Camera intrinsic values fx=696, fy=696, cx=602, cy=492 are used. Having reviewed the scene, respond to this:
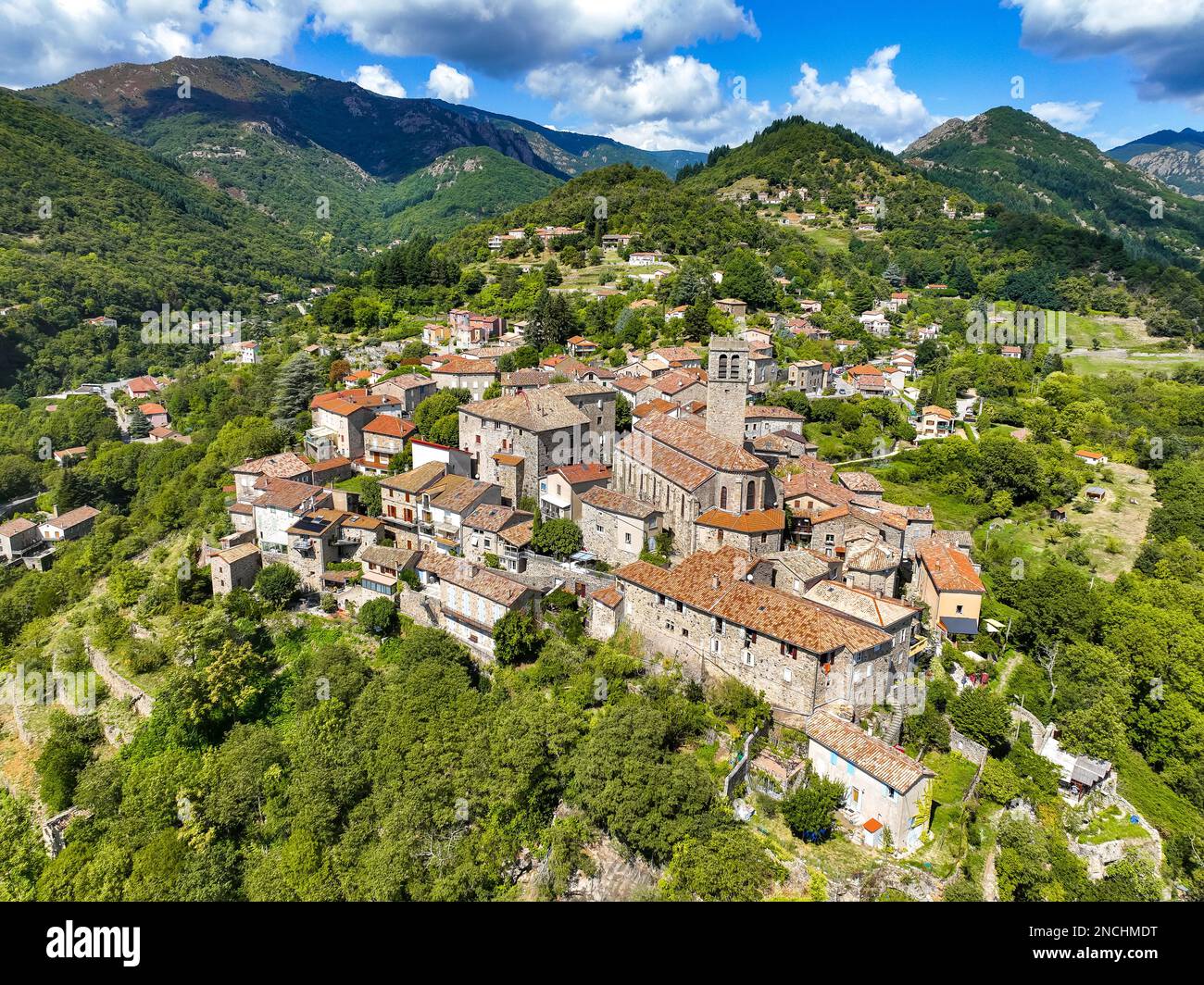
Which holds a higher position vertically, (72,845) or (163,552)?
(163,552)

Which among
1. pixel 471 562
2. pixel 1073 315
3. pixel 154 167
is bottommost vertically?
pixel 471 562

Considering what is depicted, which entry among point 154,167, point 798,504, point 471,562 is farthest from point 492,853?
point 154,167

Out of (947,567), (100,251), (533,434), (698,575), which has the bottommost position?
(947,567)

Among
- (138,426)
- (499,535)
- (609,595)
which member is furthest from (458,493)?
(138,426)

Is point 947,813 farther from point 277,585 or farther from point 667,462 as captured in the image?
point 277,585

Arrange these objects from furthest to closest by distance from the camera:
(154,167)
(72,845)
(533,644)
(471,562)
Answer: (154,167)
(471,562)
(533,644)
(72,845)

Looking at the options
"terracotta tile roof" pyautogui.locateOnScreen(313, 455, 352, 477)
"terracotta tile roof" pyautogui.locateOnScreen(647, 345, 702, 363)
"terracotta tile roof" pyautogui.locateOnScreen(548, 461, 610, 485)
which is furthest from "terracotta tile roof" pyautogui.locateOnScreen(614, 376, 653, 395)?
"terracotta tile roof" pyautogui.locateOnScreen(313, 455, 352, 477)

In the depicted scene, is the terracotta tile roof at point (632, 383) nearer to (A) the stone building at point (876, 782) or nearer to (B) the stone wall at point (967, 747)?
(B) the stone wall at point (967, 747)
